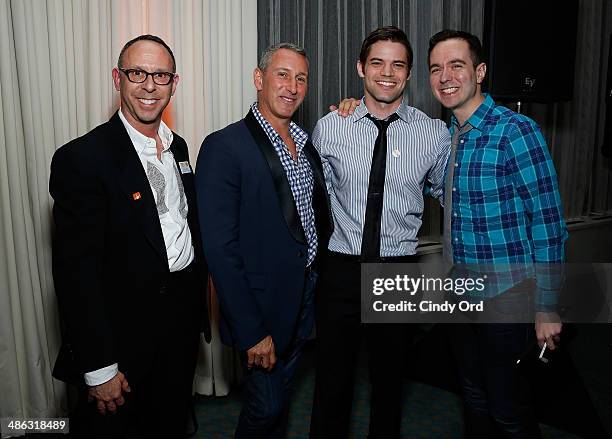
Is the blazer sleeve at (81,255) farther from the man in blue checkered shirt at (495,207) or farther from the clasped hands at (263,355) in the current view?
the man in blue checkered shirt at (495,207)

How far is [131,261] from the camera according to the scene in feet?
5.36

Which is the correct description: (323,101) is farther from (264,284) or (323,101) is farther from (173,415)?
(173,415)

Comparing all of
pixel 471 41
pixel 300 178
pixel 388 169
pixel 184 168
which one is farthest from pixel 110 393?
pixel 471 41

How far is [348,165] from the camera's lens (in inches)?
83.7

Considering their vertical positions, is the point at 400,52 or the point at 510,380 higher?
the point at 400,52

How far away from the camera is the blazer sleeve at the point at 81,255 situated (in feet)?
4.99

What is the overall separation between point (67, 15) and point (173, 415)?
1.75 m

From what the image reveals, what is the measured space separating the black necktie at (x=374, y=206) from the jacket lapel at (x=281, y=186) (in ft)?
1.19

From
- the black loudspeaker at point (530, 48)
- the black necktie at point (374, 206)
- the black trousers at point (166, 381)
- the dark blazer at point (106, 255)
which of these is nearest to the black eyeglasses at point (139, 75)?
the dark blazer at point (106, 255)

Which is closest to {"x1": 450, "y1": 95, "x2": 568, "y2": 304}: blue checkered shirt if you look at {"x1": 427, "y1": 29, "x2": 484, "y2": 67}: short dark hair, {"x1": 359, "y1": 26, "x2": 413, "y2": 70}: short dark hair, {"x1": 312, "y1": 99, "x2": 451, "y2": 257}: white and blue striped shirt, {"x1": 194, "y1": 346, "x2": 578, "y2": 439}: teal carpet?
{"x1": 427, "y1": 29, "x2": 484, "y2": 67}: short dark hair

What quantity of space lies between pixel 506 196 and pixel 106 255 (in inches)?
48.8

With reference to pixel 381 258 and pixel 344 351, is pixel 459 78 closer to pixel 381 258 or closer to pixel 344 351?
pixel 381 258

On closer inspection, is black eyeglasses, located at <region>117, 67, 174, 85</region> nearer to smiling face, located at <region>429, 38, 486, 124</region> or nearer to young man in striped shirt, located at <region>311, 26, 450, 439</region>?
young man in striped shirt, located at <region>311, 26, 450, 439</region>

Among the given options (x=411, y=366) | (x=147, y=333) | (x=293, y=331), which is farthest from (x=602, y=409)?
(x=147, y=333)
